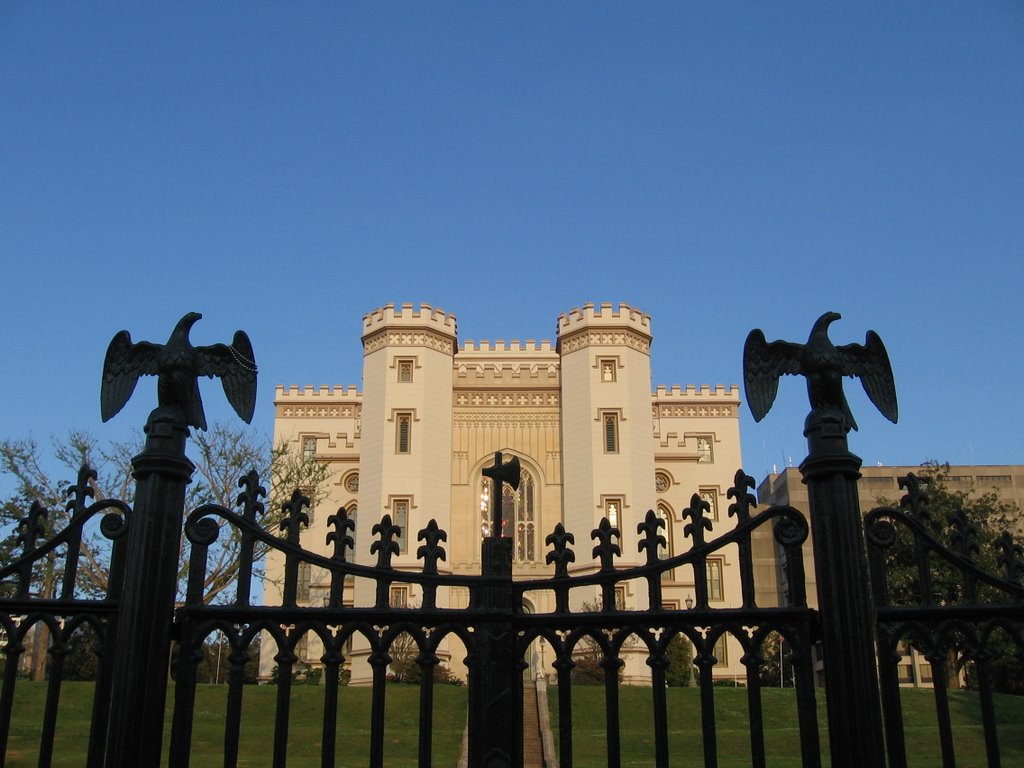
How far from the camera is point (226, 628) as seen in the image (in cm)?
401

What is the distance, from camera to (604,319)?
3369 centimetres

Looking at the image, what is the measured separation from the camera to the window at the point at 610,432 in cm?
3232

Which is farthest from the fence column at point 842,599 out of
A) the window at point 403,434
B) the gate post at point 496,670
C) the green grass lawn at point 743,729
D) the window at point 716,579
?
the window at point 716,579

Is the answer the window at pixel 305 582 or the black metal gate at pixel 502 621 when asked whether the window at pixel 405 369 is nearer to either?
the window at pixel 305 582

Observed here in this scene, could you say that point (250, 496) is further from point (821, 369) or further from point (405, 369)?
point (405, 369)

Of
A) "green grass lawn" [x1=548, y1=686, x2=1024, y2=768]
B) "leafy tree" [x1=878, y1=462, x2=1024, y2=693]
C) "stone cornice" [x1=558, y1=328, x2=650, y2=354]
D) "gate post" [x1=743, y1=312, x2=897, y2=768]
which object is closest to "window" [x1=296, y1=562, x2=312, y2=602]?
"stone cornice" [x1=558, y1=328, x2=650, y2=354]

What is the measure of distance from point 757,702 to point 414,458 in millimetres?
28364

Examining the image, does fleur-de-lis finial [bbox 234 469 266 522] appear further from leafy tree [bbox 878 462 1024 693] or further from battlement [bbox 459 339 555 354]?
battlement [bbox 459 339 555 354]

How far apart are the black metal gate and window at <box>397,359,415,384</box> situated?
29014 mm

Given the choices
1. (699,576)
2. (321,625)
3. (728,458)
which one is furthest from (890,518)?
(728,458)

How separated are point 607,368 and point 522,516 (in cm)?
568

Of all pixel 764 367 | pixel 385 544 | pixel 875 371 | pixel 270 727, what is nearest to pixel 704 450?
pixel 270 727

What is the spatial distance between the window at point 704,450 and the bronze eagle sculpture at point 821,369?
3358cm

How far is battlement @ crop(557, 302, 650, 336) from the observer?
3356cm
